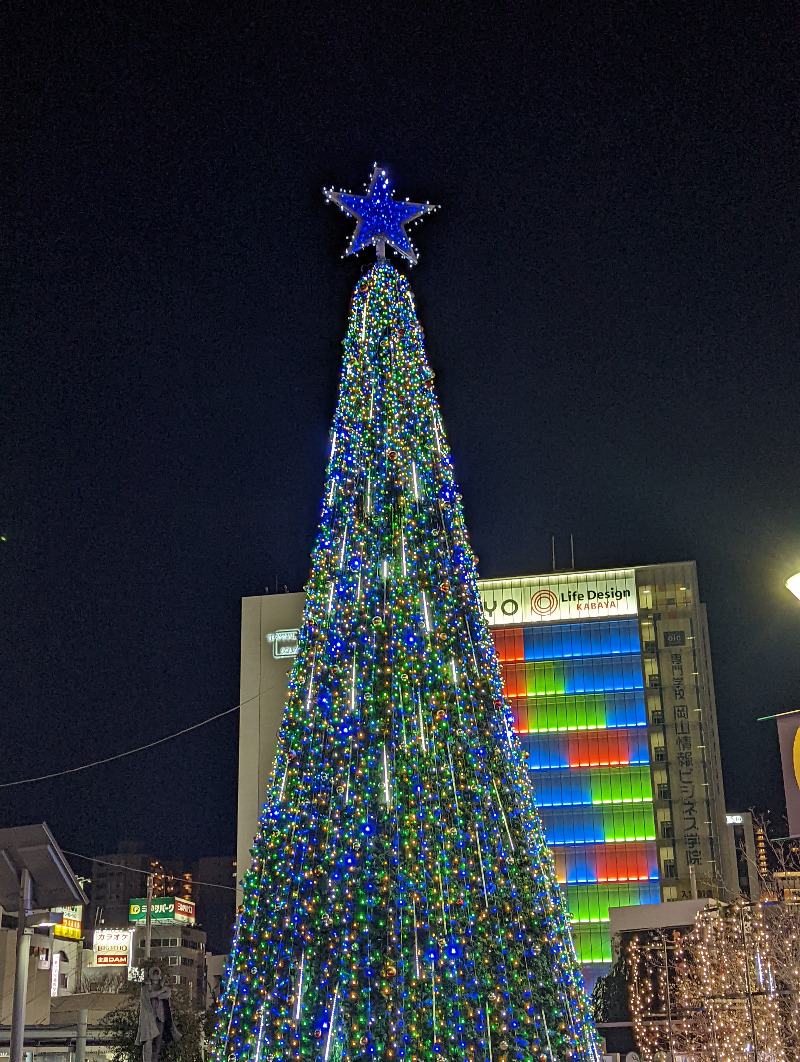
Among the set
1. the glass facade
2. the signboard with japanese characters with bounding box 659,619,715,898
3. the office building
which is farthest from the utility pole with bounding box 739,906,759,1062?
the glass facade

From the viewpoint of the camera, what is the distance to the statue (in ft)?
39.9

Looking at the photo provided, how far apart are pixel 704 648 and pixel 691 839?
1893cm

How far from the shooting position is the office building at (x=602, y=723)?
6538 cm

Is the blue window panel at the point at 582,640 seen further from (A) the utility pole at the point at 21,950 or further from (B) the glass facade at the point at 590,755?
(A) the utility pole at the point at 21,950

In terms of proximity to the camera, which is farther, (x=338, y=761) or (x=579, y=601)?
(x=579, y=601)

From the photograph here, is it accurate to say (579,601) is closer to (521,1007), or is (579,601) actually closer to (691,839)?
(691,839)

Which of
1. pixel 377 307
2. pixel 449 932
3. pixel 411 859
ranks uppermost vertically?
pixel 377 307

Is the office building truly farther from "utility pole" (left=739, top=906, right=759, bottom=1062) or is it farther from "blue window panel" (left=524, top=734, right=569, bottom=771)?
"utility pole" (left=739, top=906, right=759, bottom=1062)

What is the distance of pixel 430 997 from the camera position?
10.9 m

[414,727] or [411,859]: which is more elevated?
[414,727]

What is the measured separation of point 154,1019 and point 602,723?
193ft

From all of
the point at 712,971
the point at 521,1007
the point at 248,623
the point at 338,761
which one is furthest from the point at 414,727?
→ the point at 248,623

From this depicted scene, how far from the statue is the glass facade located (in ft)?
181

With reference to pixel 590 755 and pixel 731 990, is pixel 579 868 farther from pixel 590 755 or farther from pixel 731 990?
pixel 731 990
